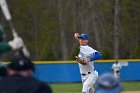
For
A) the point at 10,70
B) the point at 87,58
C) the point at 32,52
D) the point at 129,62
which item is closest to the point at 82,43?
the point at 87,58

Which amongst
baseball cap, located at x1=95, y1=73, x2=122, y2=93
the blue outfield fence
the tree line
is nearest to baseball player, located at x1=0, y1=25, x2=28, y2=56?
baseball cap, located at x1=95, y1=73, x2=122, y2=93

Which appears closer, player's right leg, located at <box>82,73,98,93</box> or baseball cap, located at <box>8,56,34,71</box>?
baseball cap, located at <box>8,56,34,71</box>

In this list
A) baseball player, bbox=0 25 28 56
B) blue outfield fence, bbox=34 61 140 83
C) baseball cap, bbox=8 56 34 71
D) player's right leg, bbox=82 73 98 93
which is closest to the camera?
baseball cap, bbox=8 56 34 71

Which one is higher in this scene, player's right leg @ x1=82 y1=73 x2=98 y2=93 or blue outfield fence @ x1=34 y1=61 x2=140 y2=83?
player's right leg @ x1=82 y1=73 x2=98 y2=93

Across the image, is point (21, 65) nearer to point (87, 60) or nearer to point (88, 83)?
point (87, 60)

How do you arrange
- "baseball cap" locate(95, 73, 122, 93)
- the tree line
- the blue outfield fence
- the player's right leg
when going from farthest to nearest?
the tree line → the blue outfield fence → the player's right leg → "baseball cap" locate(95, 73, 122, 93)

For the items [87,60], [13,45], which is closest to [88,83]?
[87,60]

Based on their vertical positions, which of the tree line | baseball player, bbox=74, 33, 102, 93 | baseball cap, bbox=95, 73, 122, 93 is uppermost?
baseball cap, bbox=95, 73, 122, 93

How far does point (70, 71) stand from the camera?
25781 millimetres

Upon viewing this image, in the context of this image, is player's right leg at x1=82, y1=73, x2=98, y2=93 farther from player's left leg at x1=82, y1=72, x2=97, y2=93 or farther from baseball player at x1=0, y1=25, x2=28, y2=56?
baseball player at x1=0, y1=25, x2=28, y2=56

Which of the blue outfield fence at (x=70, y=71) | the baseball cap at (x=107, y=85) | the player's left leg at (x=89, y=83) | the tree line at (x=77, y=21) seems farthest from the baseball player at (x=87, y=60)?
the tree line at (x=77, y=21)

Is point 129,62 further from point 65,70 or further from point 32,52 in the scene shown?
point 32,52

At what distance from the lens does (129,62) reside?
86.2 feet

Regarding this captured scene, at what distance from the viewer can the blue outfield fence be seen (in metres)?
25.8
